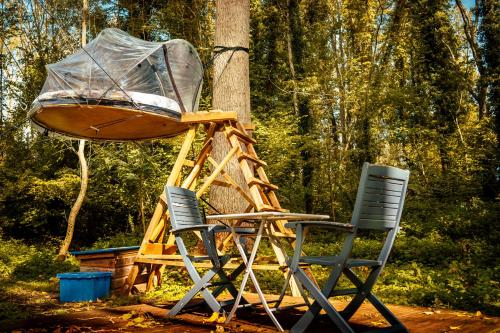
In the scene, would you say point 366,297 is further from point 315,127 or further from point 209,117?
point 315,127

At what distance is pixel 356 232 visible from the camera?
107 inches

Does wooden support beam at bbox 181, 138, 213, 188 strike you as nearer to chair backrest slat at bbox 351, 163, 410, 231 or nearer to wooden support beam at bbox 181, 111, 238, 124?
wooden support beam at bbox 181, 111, 238, 124

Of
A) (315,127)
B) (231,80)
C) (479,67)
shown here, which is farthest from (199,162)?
(479,67)

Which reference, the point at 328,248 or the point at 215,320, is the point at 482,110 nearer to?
the point at 328,248

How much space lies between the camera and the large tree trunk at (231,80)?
6180 mm

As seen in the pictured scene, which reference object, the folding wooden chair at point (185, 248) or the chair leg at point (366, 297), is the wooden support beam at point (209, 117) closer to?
the folding wooden chair at point (185, 248)

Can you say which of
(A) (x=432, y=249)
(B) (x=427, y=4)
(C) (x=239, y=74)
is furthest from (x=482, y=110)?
(C) (x=239, y=74)

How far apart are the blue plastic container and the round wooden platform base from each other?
1.86m

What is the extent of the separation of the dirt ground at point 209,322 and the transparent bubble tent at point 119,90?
7.61 feet

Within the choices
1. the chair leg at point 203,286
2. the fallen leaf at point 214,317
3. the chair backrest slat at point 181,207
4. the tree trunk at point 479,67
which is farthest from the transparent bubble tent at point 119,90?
the tree trunk at point 479,67

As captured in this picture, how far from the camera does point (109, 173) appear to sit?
1306 centimetres

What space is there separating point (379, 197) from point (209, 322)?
1512mm

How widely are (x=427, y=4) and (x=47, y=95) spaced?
1476cm

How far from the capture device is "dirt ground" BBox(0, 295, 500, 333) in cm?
305
